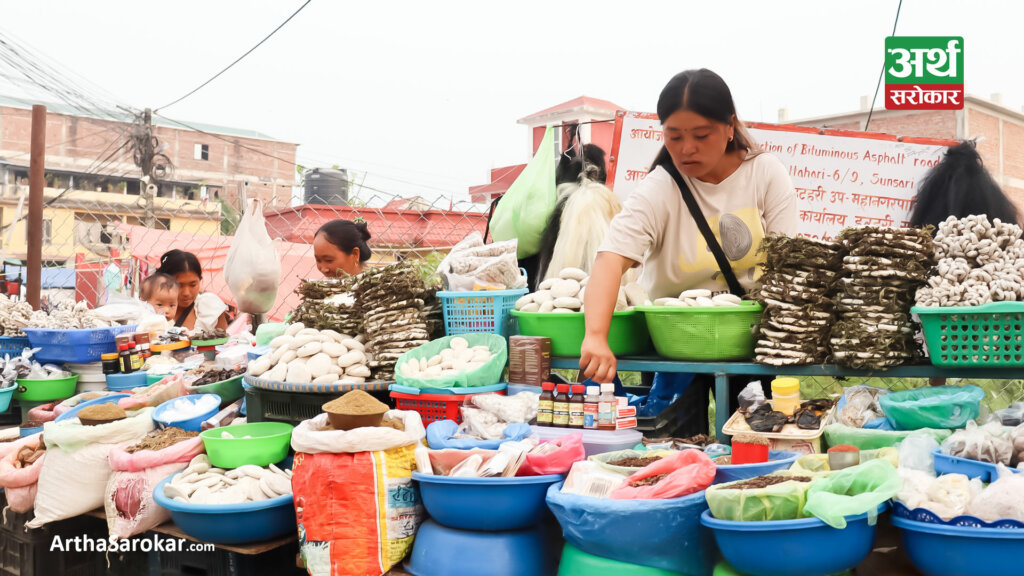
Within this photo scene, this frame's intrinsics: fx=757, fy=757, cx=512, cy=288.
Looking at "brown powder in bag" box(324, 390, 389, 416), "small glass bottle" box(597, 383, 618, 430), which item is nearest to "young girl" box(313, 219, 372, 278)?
"brown powder in bag" box(324, 390, 389, 416)

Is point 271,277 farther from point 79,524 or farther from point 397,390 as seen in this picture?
point 397,390

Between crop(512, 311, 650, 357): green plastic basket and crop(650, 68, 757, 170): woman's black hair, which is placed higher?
crop(650, 68, 757, 170): woman's black hair

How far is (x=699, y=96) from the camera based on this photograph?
8.38 ft

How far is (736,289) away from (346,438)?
150 cm

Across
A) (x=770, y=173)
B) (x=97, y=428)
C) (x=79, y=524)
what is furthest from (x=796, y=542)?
(x=79, y=524)

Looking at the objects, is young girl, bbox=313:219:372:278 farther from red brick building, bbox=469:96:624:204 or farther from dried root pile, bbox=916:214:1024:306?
dried root pile, bbox=916:214:1024:306

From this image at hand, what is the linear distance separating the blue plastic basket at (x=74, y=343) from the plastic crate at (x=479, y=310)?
2660 millimetres

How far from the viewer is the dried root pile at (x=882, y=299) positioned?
7.65ft

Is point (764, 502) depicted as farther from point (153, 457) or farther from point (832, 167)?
point (832, 167)

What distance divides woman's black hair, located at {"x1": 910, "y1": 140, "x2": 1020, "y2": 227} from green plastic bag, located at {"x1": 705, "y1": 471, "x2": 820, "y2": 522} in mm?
3354

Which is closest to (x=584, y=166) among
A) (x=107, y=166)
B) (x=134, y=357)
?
(x=134, y=357)

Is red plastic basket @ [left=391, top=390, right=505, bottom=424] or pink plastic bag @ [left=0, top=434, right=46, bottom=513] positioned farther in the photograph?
pink plastic bag @ [left=0, top=434, right=46, bottom=513]

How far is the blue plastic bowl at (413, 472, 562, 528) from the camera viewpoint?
82.0 inches

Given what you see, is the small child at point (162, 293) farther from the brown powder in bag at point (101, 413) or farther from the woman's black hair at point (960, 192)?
the woman's black hair at point (960, 192)
